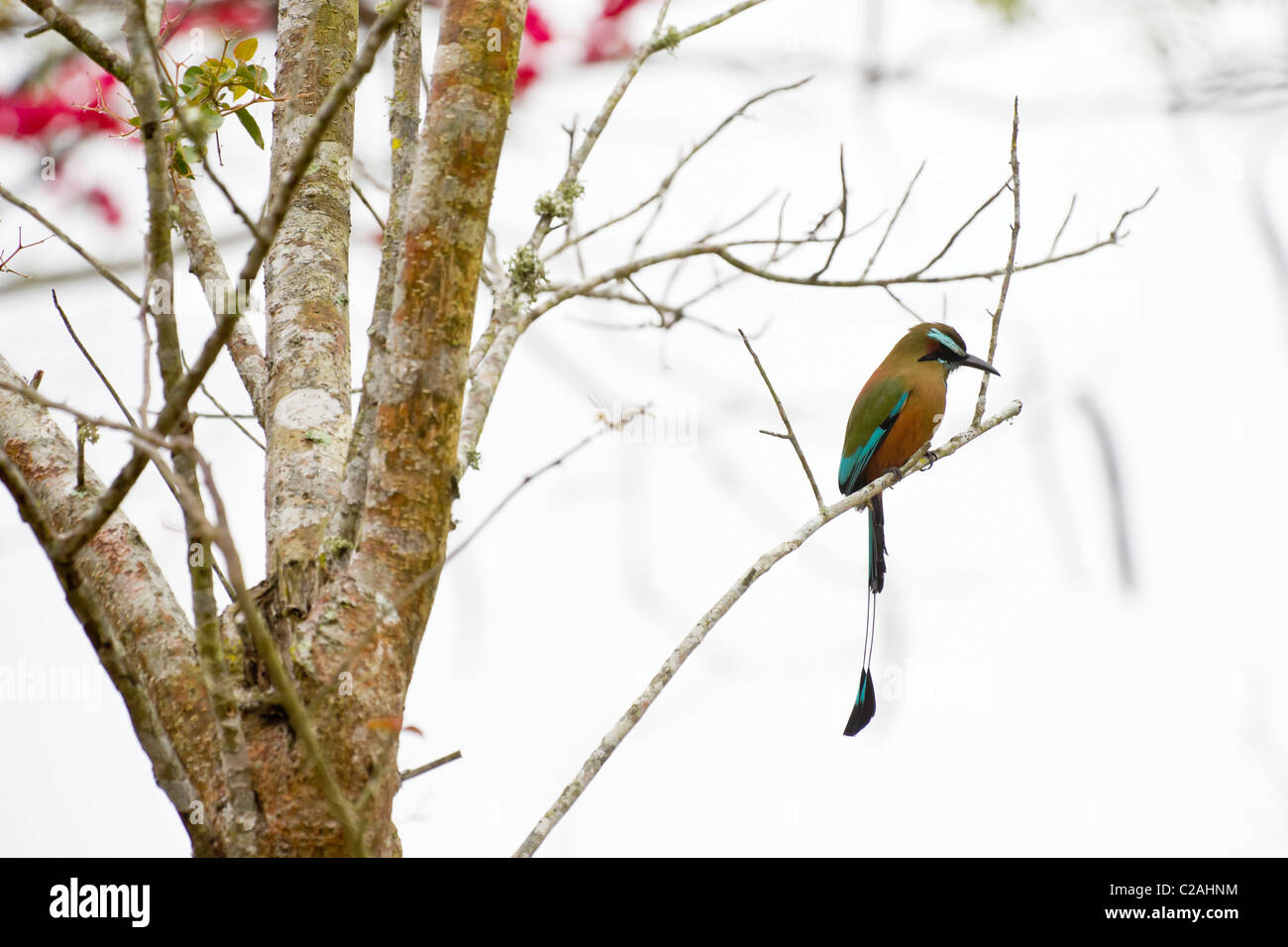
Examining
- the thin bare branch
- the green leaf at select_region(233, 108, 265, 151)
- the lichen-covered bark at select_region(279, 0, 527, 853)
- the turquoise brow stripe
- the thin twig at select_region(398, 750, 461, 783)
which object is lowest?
the thin twig at select_region(398, 750, 461, 783)

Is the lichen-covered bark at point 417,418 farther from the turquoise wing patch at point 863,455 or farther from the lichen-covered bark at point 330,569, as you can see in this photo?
the turquoise wing patch at point 863,455

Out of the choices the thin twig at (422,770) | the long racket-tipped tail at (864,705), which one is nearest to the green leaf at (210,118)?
the thin twig at (422,770)

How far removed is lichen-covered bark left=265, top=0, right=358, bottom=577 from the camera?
204 centimetres

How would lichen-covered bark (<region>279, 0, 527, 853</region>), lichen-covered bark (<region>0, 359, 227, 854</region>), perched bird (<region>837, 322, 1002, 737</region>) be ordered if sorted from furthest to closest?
perched bird (<region>837, 322, 1002, 737</region>), lichen-covered bark (<region>279, 0, 527, 853</region>), lichen-covered bark (<region>0, 359, 227, 854</region>)

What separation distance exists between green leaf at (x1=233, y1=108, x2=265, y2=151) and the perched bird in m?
2.71

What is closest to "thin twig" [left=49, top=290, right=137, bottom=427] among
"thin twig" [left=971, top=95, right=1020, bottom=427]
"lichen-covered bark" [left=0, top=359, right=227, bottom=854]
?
"lichen-covered bark" [left=0, top=359, right=227, bottom=854]

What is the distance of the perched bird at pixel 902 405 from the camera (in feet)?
14.8

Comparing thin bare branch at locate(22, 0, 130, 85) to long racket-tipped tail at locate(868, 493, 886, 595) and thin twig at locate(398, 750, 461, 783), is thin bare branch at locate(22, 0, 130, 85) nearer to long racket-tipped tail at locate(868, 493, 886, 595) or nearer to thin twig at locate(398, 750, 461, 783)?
thin twig at locate(398, 750, 461, 783)

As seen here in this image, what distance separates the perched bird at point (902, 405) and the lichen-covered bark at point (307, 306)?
245 cm

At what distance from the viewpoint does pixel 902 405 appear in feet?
14.8

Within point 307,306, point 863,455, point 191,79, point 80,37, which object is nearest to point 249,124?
point 191,79

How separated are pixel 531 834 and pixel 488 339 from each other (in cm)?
93

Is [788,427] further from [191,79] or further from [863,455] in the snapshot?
[863,455]
